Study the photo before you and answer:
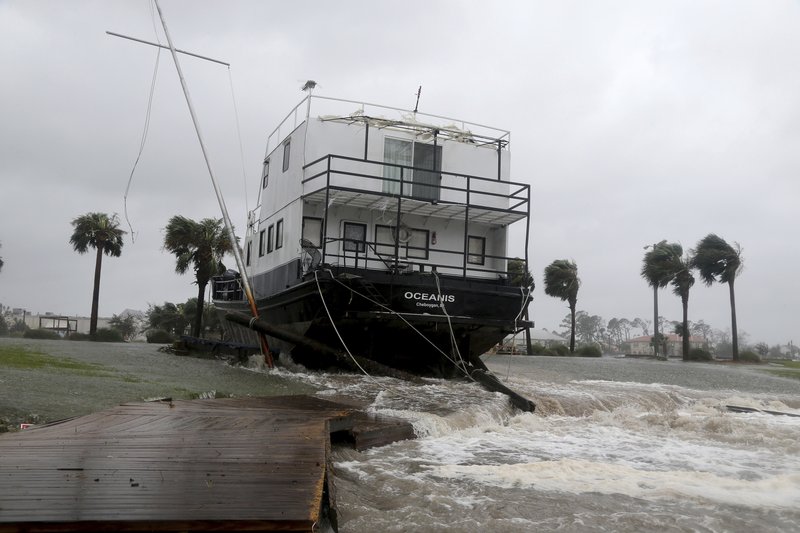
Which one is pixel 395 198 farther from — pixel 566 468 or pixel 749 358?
pixel 749 358

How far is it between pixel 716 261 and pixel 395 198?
3489 cm

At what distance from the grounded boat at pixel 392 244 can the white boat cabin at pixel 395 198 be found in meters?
0.02

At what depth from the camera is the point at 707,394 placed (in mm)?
14180

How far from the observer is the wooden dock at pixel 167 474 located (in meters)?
2.78

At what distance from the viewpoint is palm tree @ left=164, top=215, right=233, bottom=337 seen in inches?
1314

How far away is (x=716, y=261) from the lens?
138 feet

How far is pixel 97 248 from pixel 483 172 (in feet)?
113

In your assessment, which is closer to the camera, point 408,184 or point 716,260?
point 408,184

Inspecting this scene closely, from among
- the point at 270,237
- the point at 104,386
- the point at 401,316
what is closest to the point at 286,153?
the point at 270,237

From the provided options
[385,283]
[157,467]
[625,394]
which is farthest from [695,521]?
[385,283]

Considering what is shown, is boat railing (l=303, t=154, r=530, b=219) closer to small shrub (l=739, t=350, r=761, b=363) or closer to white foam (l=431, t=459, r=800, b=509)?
white foam (l=431, t=459, r=800, b=509)

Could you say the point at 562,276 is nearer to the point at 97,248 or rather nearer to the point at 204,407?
the point at 97,248

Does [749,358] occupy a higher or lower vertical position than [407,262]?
lower

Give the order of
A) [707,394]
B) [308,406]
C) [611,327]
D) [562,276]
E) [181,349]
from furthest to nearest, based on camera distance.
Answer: [611,327], [562,276], [181,349], [707,394], [308,406]
